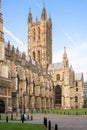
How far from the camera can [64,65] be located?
12975cm

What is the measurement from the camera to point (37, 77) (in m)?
106

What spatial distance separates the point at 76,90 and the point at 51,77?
64.7ft

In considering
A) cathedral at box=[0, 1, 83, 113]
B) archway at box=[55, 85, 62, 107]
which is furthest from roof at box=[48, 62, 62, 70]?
archway at box=[55, 85, 62, 107]

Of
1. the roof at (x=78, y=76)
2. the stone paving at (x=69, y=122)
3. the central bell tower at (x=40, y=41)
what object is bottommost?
the stone paving at (x=69, y=122)

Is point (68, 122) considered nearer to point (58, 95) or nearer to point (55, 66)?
point (58, 95)

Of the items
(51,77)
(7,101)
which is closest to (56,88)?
(51,77)

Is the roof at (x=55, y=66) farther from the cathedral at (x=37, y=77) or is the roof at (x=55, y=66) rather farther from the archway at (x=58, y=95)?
the archway at (x=58, y=95)

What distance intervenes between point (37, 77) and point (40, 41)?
31.7m

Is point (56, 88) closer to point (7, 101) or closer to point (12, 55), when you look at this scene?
point (12, 55)

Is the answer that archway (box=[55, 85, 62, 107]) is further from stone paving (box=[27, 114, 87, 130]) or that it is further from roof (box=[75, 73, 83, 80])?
stone paving (box=[27, 114, 87, 130])

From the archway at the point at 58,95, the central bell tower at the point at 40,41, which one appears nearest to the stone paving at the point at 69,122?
the archway at the point at 58,95

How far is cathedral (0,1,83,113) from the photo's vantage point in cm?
7906

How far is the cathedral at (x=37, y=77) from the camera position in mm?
79062

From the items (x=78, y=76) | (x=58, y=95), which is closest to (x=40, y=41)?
(x=58, y=95)
